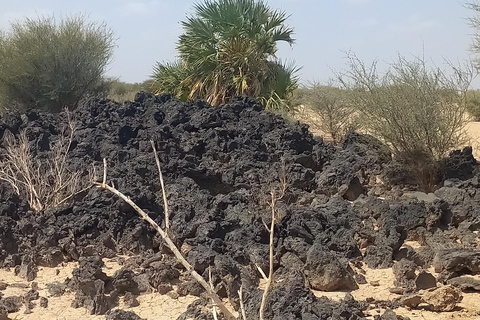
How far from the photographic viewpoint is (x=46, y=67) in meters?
15.4

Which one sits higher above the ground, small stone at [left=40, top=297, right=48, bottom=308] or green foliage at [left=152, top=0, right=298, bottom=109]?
green foliage at [left=152, top=0, right=298, bottom=109]

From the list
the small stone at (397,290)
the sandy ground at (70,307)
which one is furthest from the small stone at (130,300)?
the small stone at (397,290)

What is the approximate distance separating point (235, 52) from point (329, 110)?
2669 mm

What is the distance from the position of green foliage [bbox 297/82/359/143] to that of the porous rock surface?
329 centimetres

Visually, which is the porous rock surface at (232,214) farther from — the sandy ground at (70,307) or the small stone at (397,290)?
the small stone at (397,290)

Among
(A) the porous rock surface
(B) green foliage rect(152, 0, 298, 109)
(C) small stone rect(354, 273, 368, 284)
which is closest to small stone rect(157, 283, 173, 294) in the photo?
(A) the porous rock surface

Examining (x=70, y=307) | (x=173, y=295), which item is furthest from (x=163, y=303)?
(x=70, y=307)

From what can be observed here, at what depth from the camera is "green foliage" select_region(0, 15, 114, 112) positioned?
50.6ft

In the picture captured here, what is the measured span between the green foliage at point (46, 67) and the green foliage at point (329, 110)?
6.38 m

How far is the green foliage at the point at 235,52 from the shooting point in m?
13.1

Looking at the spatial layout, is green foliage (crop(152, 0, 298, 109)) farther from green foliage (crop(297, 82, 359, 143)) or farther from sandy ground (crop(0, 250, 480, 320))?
sandy ground (crop(0, 250, 480, 320))

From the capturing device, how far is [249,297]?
4.27 meters

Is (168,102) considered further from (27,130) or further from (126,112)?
(27,130)

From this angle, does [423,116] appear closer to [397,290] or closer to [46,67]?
[397,290]
